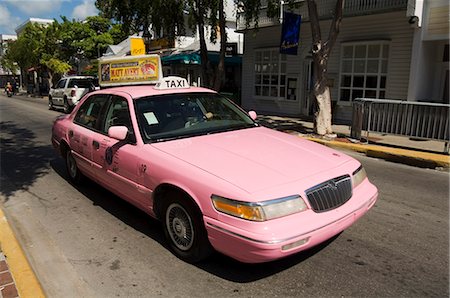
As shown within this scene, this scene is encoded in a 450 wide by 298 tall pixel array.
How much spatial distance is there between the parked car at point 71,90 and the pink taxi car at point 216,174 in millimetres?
14078

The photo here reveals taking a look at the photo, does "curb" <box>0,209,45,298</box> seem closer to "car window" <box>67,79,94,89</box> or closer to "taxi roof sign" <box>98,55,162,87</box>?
"taxi roof sign" <box>98,55,162,87</box>

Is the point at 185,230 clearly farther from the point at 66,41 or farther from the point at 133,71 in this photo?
the point at 66,41

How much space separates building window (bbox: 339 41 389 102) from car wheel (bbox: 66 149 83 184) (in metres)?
11.1

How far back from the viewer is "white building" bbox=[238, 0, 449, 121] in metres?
12.2

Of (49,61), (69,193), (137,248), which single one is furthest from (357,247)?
(49,61)

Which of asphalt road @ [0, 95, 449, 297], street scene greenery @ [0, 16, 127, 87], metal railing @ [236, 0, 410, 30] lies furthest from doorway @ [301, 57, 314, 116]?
street scene greenery @ [0, 16, 127, 87]

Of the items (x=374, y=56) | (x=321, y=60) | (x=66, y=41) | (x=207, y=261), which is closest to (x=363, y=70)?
(x=374, y=56)

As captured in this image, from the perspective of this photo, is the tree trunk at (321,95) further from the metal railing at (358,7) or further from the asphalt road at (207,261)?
the asphalt road at (207,261)

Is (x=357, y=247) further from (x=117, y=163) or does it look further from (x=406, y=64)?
(x=406, y=64)

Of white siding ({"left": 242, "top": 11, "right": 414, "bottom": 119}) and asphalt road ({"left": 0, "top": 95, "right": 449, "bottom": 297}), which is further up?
white siding ({"left": 242, "top": 11, "right": 414, "bottom": 119})

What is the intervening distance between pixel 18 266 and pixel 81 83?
1714 cm

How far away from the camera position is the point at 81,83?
1930 cm

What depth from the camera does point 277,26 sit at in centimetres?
1689

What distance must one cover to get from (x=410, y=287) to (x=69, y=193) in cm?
467
